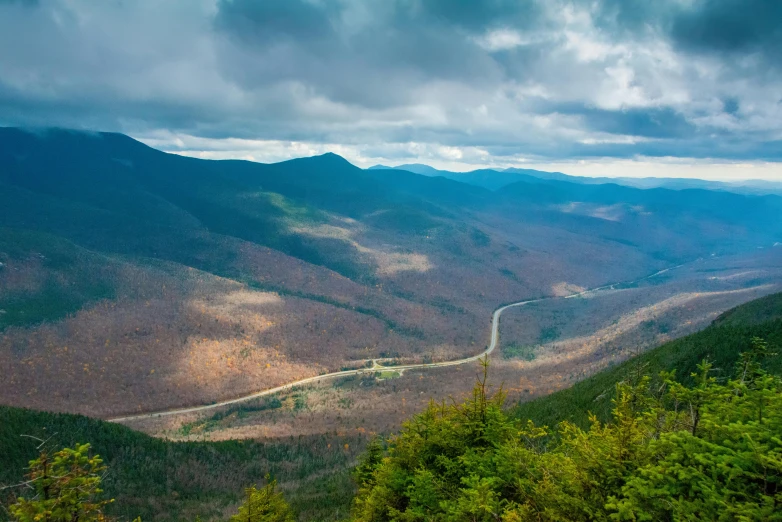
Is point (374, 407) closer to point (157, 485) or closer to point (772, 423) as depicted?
point (157, 485)

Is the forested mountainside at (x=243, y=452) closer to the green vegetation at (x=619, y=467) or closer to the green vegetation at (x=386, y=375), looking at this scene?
the green vegetation at (x=619, y=467)

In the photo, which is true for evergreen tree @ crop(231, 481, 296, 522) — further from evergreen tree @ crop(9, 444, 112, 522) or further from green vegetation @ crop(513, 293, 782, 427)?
green vegetation @ crop(513, 293, 782, 427)

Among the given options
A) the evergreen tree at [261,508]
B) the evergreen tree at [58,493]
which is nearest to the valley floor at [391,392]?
the evergreen tree at [261,508]

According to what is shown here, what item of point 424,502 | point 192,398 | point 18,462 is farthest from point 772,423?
point 192,398

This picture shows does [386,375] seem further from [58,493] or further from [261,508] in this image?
[58,493]

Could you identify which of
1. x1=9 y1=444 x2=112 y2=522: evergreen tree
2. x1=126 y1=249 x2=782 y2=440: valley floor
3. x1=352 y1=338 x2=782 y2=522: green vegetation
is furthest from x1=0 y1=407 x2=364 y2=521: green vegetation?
x1=9 y1=444 x2=112 y2=522: evergreen tree

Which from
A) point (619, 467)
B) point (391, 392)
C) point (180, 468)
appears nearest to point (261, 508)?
point (619, 467)
